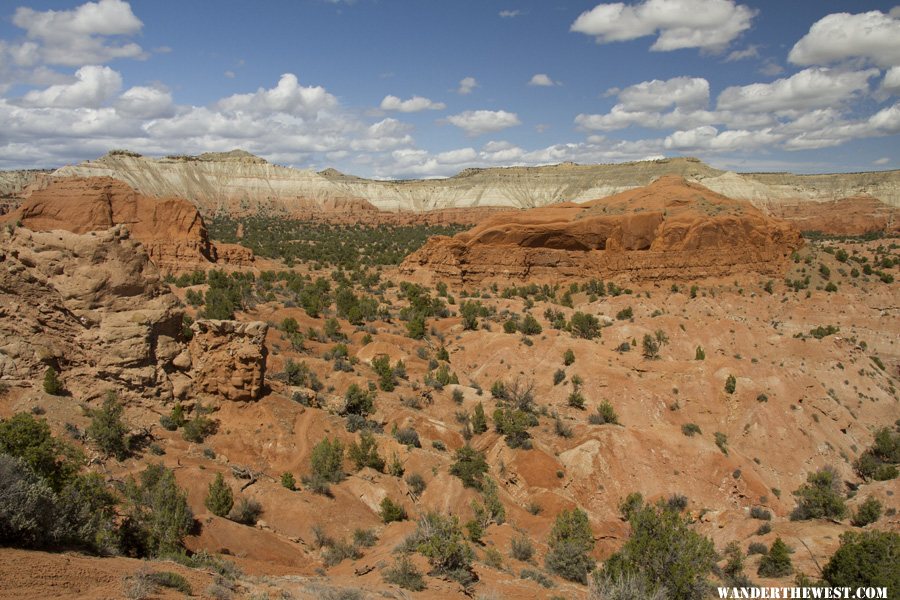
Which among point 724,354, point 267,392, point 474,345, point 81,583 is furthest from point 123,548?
point 724,354

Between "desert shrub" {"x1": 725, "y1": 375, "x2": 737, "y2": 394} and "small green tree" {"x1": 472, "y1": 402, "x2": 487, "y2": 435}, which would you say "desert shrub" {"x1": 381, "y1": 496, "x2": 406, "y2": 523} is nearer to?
"small green tree" {"x1": 472, "y1": 402, "x2": 487, "y2": 435}

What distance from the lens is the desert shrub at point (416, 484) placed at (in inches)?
646


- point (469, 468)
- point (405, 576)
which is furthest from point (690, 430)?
point (405, 576)

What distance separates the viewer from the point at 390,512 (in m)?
14.7

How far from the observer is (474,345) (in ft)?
97.7

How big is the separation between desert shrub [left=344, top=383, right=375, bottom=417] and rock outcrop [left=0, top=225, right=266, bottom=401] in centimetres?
335

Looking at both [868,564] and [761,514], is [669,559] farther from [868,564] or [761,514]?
[761,514]

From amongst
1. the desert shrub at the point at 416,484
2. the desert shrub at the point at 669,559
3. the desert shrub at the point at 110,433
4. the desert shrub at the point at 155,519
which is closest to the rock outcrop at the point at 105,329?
the desert shrub at the point at 110,433

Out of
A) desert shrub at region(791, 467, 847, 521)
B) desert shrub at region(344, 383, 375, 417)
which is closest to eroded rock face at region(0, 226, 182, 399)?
desert shrub at region(344, 383, 375, 417)

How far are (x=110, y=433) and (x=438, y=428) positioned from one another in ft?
33.9

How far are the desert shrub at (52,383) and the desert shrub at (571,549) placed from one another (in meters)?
12.8

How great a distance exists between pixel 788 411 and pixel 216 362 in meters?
21.7

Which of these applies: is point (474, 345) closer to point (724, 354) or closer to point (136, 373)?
point (724, 354)

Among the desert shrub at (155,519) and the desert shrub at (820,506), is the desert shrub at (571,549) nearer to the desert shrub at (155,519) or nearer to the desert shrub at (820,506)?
the desert shrub at (820,506)
